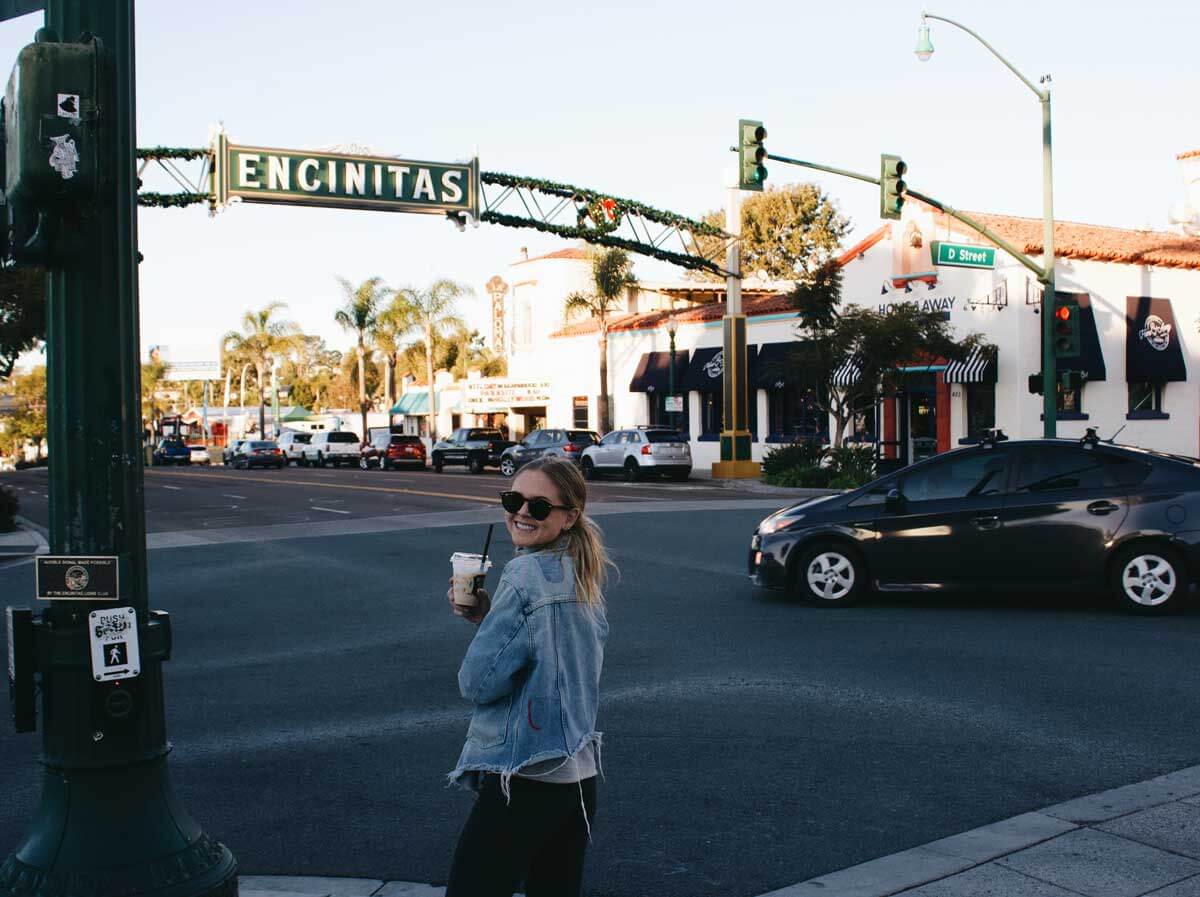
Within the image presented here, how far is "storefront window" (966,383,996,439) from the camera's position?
3412cm

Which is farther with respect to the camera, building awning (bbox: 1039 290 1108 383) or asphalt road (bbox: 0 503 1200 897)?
building awning (bbox: 1039 290 1108 383)

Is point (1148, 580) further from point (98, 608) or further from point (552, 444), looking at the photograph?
point (552, 444)

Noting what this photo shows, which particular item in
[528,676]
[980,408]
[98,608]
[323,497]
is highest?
[980,408]

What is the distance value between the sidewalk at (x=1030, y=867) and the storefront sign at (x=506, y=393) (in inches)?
1947

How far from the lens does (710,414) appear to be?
44.9 m

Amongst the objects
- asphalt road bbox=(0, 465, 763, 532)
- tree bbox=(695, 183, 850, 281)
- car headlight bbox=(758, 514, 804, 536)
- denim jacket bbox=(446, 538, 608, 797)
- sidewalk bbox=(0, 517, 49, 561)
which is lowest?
sidewalk bbox=(0, 517, 49, 561)

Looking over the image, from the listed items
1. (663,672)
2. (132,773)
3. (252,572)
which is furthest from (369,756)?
(252,572)

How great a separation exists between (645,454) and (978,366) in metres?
9.85

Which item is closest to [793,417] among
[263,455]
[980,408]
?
[980,408]

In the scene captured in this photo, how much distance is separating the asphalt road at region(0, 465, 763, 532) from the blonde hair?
65.7ft

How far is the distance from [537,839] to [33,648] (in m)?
1.54

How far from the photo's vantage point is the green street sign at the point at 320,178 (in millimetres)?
29062

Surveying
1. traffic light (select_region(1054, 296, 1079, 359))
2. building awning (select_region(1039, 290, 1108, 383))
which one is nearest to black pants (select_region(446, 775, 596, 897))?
traffic light (select_region(1054, 296, 1079, 359))

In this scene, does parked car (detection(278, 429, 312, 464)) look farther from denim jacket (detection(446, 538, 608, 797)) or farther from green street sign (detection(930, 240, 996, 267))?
denim jacket (detection(446, 538, 608, 797))
